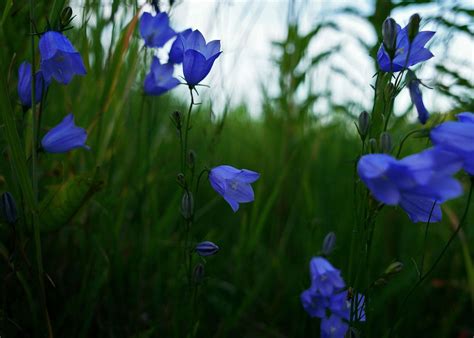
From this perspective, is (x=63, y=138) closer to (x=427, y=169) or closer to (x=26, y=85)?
(x=26, y=85)

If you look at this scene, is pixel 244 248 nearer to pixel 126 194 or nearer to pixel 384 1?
pixel 126 194

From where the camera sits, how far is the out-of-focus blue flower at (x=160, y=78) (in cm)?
164

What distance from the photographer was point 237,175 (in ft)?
4.05

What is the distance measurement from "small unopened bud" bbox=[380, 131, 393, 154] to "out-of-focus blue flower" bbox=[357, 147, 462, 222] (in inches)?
3.1

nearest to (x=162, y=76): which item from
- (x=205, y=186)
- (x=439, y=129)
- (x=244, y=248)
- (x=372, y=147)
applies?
(x=244, y=248)

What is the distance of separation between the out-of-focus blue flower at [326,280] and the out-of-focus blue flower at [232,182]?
34cm

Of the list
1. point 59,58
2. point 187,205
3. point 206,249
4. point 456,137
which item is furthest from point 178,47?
point 456,137

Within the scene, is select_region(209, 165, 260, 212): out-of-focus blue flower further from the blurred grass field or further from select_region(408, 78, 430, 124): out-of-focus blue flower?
select_region(408, 78, 430, 124): out-of-focus blue flower

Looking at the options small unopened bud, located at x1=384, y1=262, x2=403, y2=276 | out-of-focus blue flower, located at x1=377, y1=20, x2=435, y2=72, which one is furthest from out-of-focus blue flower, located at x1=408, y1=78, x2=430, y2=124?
small unopened bud, located at x1=384, y1=262, x2=403, y2=276

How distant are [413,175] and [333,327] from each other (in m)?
0.70

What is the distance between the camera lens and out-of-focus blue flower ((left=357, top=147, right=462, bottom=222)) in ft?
2.67

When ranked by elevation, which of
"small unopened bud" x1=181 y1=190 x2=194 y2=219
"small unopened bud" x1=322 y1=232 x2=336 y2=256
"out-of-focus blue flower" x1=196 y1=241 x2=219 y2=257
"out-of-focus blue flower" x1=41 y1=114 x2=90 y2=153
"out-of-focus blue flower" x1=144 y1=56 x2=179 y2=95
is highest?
"out-of-focus blue flower" x1=144 y1=56 x2=179 y2=95

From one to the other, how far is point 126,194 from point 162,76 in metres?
0.55

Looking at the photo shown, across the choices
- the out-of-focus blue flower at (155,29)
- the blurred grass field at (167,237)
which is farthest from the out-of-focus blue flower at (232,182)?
the out-of-focus blue flower at (155,29)
